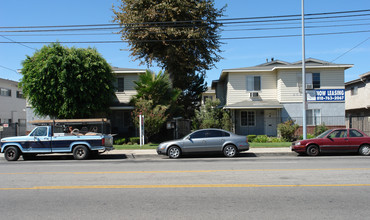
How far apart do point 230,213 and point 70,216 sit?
114 inches

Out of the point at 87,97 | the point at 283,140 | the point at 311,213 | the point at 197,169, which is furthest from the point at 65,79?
the point at 311,213

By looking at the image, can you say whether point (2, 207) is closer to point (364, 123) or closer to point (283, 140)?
point (283, 140)

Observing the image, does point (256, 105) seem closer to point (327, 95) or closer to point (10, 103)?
point (327, 95)

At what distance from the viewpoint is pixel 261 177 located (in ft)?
27.3

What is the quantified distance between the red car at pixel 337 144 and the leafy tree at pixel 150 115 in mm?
9467

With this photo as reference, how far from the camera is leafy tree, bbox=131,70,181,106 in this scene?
21.2 meters

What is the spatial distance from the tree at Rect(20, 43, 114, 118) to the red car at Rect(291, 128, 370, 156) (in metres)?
13.9

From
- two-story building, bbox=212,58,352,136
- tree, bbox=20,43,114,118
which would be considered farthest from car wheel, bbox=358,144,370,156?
tree, bbox=20,43,114,118

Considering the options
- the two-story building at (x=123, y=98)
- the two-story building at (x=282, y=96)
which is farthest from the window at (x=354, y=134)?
the two-story building at (x=123, y=98)

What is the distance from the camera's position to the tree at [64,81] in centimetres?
1959

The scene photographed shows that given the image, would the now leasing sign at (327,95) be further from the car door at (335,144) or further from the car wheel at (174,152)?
the car wheel at (174,152)

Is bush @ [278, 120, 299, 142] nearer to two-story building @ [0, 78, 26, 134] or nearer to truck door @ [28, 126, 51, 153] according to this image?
truck door @ [28, 126, 51, 153]

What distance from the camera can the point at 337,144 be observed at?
1402 centimetres

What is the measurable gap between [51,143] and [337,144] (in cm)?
1408
